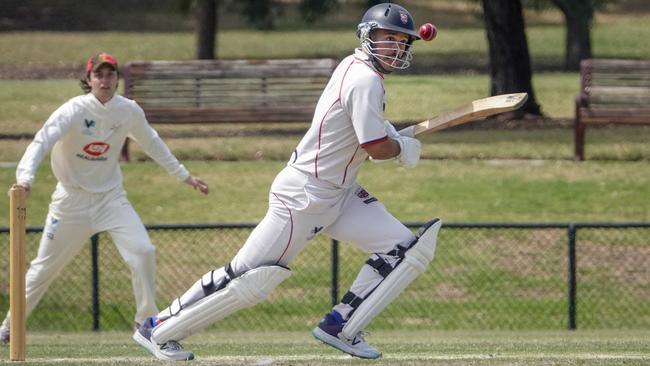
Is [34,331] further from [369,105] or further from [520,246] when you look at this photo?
[369,105]

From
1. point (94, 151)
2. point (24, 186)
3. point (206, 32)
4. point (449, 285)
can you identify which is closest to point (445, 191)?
point (449, 285)

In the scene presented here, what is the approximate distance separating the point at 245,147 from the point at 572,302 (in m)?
7.65

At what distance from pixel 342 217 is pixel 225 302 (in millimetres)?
783

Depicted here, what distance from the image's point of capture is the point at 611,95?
58.4ft

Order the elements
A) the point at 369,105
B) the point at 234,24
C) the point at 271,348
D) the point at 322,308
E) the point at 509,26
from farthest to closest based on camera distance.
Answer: the point at 234,24 → the point at 509,26 → the point at 322,308 → the point at 271,348 → the point at 369,105

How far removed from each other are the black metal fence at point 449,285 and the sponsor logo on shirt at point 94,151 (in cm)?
293

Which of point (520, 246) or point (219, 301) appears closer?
point (219, 301)

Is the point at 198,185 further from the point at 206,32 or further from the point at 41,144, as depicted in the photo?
the point at 206,32

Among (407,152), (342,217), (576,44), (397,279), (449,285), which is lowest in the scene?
(576,44)

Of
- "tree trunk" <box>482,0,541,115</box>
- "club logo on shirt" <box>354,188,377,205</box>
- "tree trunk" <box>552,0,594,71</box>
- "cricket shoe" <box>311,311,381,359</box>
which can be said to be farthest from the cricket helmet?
"tree trunk" <box>552,0,594,71</box>

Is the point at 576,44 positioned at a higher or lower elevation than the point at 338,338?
lower

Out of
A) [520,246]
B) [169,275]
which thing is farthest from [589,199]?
[169,275]

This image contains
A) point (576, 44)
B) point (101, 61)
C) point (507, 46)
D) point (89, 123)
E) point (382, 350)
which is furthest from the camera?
point (576, 44)

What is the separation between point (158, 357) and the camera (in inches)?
294
